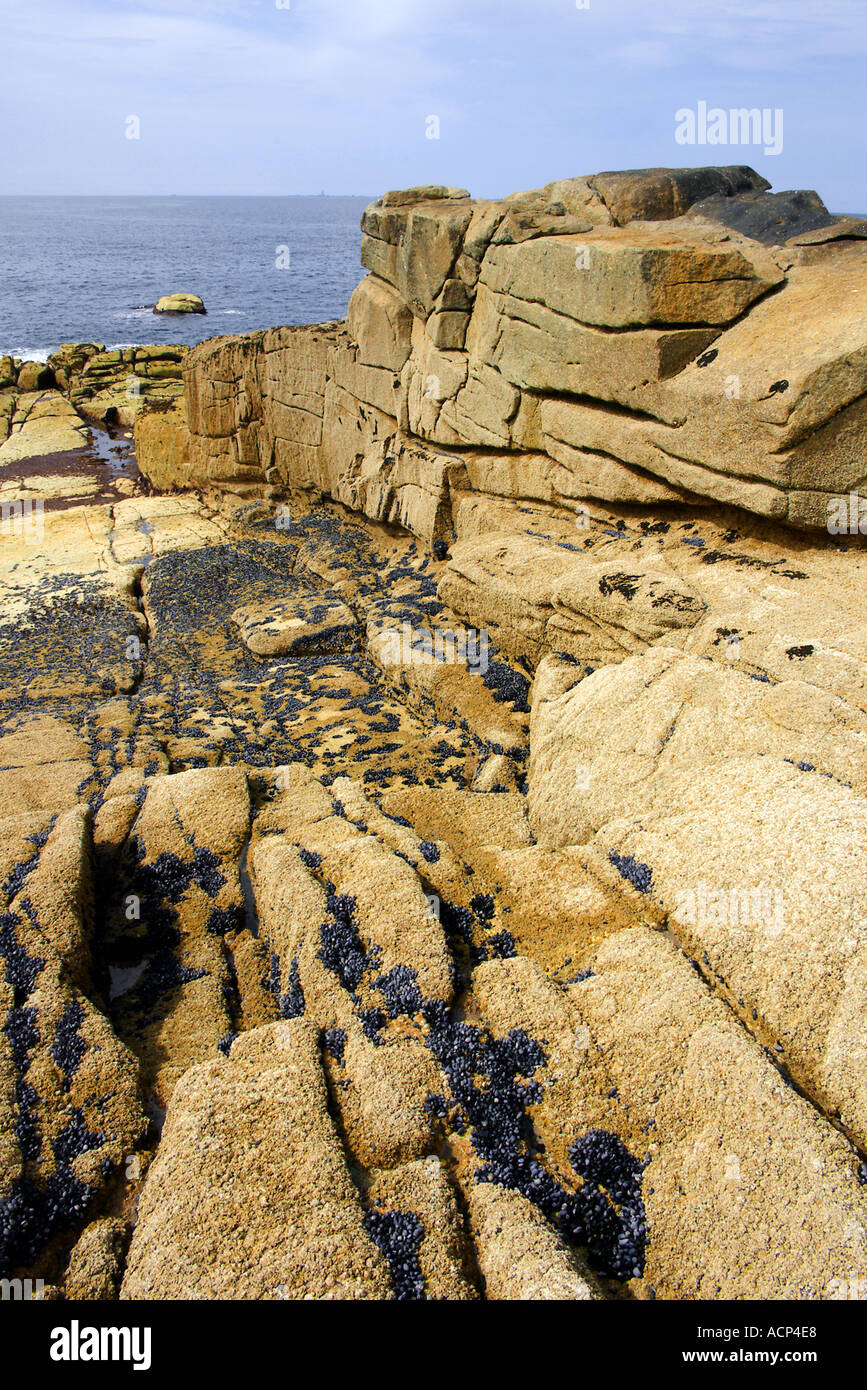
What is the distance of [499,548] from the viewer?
1945 centimetres

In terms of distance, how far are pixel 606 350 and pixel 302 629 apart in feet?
37.8

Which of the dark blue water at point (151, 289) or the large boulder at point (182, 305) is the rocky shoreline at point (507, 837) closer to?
the dark blue water at point (151, 289)

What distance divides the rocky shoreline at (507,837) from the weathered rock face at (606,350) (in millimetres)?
104

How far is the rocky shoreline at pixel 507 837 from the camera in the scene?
277 inches

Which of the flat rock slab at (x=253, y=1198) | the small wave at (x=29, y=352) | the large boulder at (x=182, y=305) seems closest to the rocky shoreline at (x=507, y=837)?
the flat rock slab at (x=253, y=1198)

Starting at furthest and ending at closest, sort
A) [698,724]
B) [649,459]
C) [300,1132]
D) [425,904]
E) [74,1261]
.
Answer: [649,459]
[698,724]
[425,904]
[300,1132]
[74,1261]

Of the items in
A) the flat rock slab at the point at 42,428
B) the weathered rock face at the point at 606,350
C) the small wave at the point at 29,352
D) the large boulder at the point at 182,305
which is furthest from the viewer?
the large boulder at the point at 182,305

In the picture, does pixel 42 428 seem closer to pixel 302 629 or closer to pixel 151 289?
pixel 302 629

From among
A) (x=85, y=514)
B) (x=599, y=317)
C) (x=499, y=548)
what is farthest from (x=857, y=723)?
(x=85, y=514)

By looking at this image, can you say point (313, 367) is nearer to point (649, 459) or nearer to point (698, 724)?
point (649, 459)

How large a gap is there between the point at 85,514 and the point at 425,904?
112ft

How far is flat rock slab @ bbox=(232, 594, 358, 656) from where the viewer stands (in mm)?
23141

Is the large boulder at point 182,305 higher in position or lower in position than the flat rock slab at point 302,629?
higher

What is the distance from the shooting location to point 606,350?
17.8m
